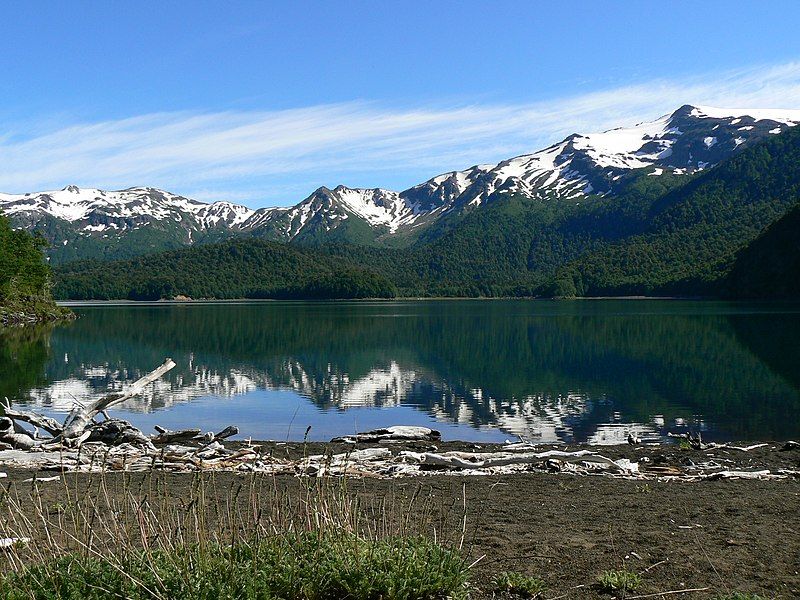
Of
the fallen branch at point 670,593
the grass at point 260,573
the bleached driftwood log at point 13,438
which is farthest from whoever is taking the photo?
the bleached driftwood log at point 13,438

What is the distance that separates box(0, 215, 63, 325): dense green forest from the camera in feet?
303

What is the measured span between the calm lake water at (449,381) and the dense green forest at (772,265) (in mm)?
114232

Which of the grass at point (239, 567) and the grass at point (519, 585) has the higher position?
the grass at point (239, 567)

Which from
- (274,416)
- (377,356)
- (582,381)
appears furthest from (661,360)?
(274,416)

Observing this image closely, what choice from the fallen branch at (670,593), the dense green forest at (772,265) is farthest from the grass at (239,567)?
the dense green forest at (772,265)

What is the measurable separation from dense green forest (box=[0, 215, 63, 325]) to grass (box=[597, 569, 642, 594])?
9386 centimetres

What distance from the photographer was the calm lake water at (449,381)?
2856 cm

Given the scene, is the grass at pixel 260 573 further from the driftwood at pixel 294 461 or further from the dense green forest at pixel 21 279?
the dense green forest at pixel 21 279

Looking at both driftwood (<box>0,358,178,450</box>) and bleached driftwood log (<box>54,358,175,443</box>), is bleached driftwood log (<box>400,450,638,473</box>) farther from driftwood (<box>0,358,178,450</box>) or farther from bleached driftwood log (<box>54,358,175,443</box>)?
bleached driftwood log (<box>54,358,175,443</box>)

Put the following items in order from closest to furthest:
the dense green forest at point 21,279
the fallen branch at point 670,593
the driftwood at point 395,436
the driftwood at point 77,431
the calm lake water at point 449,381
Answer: the fallen branch at point 670,593
the driftwood at point 77,431
the driftwood at point 395,436
the calm lake water at point 449,381
the dense green forest at point 21,279

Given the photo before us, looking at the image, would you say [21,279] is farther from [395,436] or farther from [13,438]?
[395,436]

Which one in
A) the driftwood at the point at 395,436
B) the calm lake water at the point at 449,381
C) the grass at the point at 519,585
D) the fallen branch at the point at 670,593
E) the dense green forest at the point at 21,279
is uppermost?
the dense green forest at the point at 21,279

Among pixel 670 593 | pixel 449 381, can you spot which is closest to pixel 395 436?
pixel 670 593

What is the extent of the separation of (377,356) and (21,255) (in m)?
68.9
